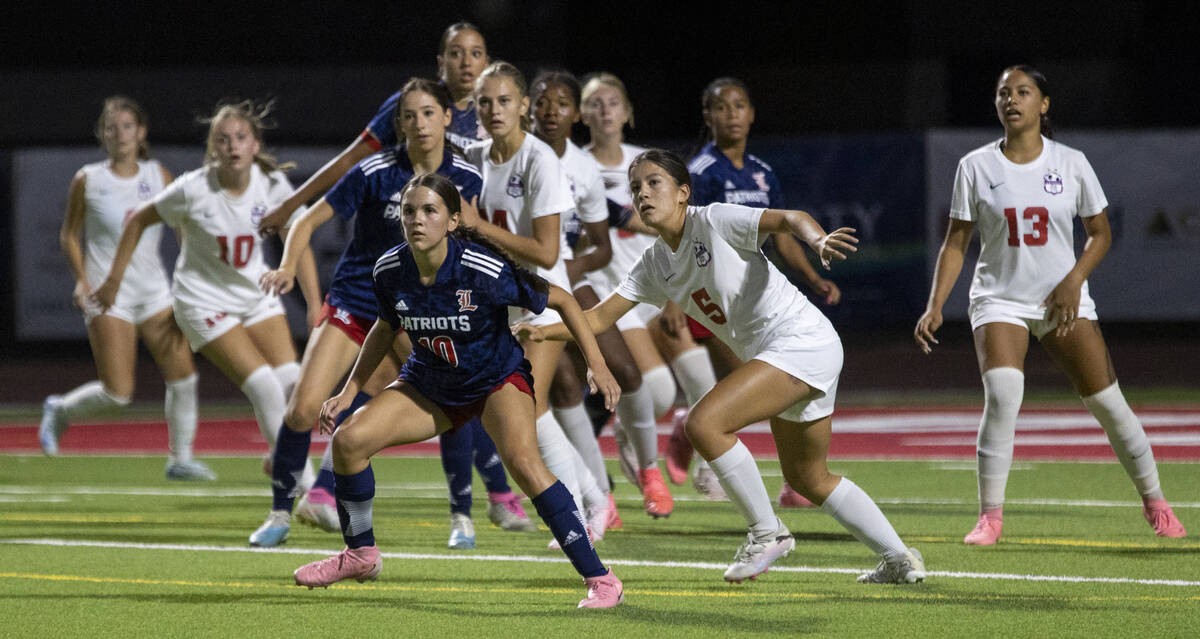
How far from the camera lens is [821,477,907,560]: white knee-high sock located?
18.3 ft

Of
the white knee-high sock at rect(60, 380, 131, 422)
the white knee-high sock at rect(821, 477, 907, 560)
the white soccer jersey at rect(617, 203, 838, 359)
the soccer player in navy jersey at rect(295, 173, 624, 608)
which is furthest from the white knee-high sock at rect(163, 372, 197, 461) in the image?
the white knee-high sock at rect(821, 477, 907, 560)

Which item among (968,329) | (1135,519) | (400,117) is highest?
(400,117)

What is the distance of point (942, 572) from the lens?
19.7 feet

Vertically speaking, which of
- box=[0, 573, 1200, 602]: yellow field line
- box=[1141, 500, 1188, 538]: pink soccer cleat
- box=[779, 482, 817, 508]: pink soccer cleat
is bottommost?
box=[779, 482, 817, 508]: pink soccer cleat

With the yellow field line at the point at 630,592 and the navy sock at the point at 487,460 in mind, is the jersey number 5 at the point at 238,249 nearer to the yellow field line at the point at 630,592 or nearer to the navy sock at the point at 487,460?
the navy sock at the point at 487,460

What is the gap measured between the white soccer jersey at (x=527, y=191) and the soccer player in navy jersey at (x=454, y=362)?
3.35 ft

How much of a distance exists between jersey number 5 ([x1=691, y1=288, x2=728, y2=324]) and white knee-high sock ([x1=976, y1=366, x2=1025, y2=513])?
1.55 metres

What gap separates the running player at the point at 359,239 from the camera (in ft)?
21.1

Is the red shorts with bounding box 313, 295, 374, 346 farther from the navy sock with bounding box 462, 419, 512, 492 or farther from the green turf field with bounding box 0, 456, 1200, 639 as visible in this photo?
the green turf field with bounding box 0, 456, 1200, 639

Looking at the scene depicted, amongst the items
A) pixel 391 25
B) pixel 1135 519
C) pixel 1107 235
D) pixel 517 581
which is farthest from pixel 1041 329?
pixel 391 25

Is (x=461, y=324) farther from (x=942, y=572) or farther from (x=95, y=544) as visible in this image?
(x=95, y=544)

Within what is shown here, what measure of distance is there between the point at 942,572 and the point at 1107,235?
183cm

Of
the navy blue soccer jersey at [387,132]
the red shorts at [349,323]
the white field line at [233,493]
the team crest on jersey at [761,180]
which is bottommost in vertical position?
the white field line at [233,493]

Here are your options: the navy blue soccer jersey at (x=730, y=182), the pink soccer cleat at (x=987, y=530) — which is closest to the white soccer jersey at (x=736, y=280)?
the pink soccer cleat at (x=987, y=530)
